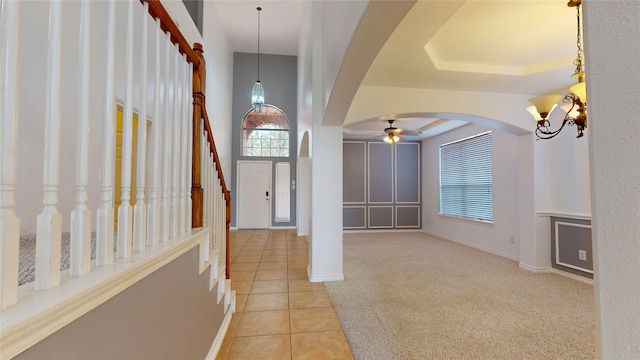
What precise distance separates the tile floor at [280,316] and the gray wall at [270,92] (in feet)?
12.7

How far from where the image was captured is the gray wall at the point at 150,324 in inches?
27.0

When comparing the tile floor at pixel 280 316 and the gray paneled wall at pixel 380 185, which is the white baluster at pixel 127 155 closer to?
the tile floor at pixel 280 316

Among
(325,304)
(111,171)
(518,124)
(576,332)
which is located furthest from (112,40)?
(518,124)

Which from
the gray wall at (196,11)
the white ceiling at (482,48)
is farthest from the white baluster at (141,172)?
the gray wall at (196,11)

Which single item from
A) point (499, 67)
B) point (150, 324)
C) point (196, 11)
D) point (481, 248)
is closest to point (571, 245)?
point (481, 248)

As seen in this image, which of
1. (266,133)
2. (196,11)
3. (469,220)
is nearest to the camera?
(196,11)

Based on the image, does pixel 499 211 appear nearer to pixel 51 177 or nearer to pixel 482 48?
pixel 482 48

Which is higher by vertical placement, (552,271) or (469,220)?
(469,220)

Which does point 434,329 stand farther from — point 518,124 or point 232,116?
point 232,116

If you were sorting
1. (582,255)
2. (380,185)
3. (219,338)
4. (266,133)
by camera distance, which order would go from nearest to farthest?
(219,338) → (582,255) → (380,185) → (266,133)

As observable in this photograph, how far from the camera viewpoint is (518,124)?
380cm

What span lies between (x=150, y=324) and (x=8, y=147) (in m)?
0.82

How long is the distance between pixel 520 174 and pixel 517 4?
2.74 m

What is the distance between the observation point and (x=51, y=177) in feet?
2.11
